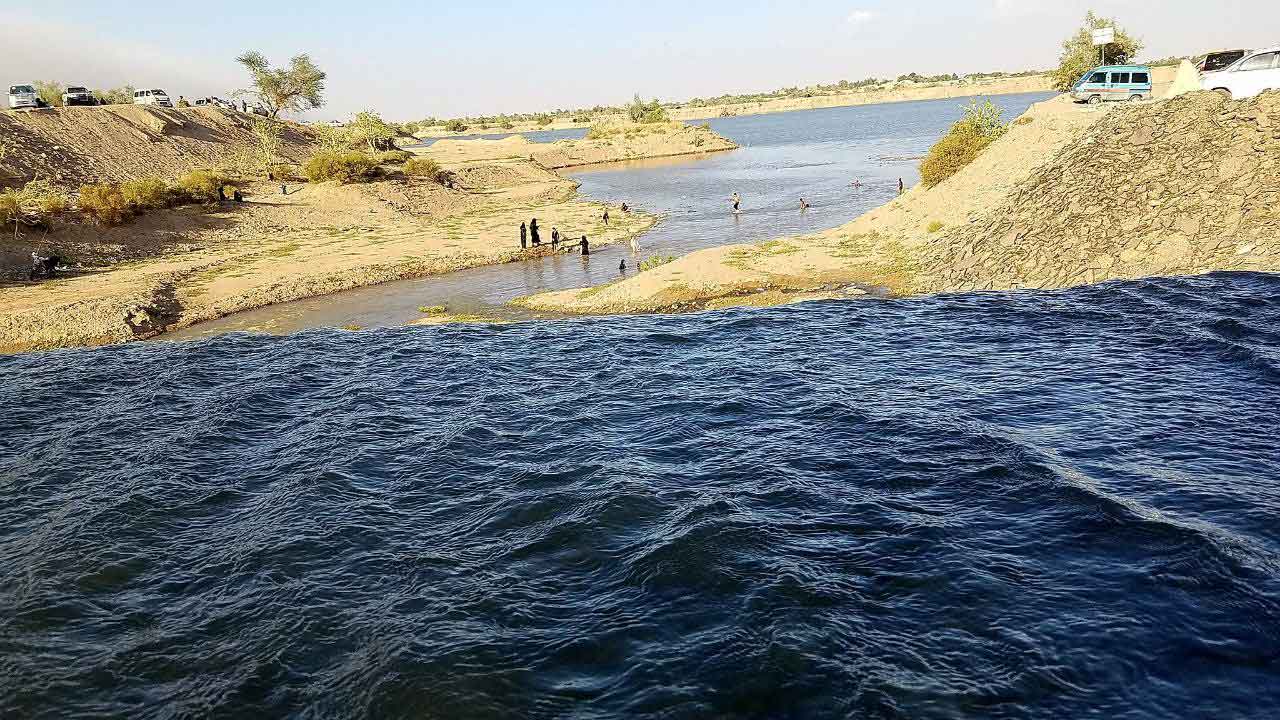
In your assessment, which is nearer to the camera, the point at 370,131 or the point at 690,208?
the point at 690,208

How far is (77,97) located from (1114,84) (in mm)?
97187

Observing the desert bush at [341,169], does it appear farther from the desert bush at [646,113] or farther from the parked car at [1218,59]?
the desert bush at [646,113]

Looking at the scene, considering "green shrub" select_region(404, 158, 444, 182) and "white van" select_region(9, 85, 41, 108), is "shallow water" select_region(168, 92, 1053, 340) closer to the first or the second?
"green shrub" select_region(404, 158, 444, 182)

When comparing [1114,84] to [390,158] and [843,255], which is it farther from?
[390,158]

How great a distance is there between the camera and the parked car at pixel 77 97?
277 ft

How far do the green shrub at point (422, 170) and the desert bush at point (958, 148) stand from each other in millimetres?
50227

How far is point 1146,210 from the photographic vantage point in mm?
31922

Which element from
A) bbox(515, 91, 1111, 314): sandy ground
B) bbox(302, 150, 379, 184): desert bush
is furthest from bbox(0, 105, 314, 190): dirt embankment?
bbox(515, 91, 1111, 314): sandy ground

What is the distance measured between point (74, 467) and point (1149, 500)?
2320 centimetres

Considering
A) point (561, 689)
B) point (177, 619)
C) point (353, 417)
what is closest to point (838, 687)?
point (561, 689)

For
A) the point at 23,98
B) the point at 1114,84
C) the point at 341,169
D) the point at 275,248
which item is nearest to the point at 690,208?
the point at 1114,84

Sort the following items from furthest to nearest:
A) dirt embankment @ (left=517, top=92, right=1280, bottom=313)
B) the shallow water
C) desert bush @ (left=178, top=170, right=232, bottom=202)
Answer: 1. desert bush @ (left=178, top=170, right=232, bottom=202)
2. the shallow water
3. dirt embankment @ (left=517, top=92, right=1280, bottom=313)

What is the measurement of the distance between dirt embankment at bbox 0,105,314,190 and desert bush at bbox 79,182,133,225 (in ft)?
43.6

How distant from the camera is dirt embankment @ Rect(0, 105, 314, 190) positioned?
6525cm
